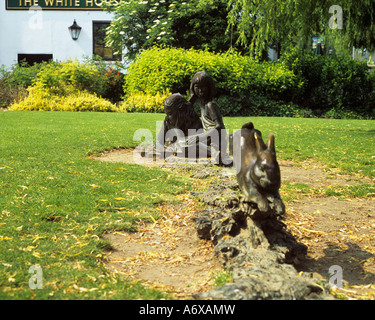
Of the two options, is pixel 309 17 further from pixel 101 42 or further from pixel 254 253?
pixel 101 42

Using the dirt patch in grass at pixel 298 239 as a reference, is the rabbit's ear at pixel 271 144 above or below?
above

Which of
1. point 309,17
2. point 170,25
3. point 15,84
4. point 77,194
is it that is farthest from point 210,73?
point 77,194

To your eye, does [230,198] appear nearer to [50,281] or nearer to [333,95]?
[50,281]

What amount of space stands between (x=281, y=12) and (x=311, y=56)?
9.58 m

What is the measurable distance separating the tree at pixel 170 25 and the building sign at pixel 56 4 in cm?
273

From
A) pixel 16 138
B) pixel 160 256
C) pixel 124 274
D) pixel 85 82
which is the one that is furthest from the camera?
pixel 85 82

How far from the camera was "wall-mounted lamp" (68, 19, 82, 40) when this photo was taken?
959 inches

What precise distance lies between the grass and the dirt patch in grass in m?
0.22

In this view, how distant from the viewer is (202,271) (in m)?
3.76

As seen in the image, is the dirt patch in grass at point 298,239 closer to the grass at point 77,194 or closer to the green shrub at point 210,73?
the grass at point 77,194

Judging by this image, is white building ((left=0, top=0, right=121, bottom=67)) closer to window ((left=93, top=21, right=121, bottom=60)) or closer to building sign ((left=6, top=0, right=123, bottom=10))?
building sign ((left=6, top=0, right=123, bottom=10))

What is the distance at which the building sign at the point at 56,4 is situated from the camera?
80.5 feet

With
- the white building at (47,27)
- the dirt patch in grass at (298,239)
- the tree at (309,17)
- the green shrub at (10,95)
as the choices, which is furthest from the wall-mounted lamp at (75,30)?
the dirt patch in grass at (298,239)
